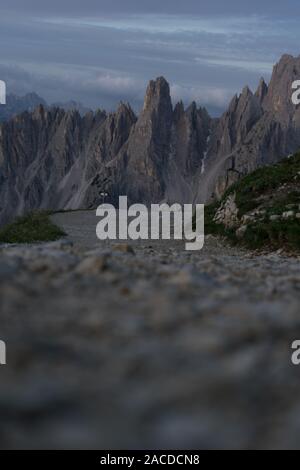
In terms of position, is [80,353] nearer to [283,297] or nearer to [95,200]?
[283,297]

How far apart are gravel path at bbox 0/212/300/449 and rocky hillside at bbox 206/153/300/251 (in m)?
17.7

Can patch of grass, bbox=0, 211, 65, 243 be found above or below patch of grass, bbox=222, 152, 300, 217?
below

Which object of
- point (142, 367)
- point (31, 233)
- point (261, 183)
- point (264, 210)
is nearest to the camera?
point (142, 367)

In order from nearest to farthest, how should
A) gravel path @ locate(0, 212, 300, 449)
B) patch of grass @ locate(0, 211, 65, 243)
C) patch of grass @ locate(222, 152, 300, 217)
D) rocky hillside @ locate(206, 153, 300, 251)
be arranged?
1. gravel path @ locate(0, 212, 300, 449)
2. rocky hillside @ locate(206, 153, 300, 251)
3. patch of grass @ locate(222, 152, 300, 217)
4. patch of grass @ locate(0, 211, 65, 243)

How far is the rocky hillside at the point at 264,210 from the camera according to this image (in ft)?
80.1

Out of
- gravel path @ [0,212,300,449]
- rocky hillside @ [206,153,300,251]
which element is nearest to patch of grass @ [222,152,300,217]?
rocky hillside @ [206,153,300,251]

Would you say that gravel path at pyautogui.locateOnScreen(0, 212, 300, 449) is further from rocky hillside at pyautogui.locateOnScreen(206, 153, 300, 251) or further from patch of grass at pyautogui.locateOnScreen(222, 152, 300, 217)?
patch of grass at pyautogui.locateOnScreen(222, 152, 300, 217)

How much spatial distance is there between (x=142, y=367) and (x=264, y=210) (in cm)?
2372

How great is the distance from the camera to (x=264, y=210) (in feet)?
89.4

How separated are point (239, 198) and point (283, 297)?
2278 cm

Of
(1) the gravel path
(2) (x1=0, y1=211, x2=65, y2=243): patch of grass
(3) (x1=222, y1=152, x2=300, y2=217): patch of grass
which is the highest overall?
(3) (x1=222, y1=152, x2=300, y2=217): patch of grass

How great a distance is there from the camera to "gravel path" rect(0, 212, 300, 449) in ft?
11.1

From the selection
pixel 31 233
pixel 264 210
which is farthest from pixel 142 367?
pixel 31 233

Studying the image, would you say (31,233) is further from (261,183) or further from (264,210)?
(264,210)
